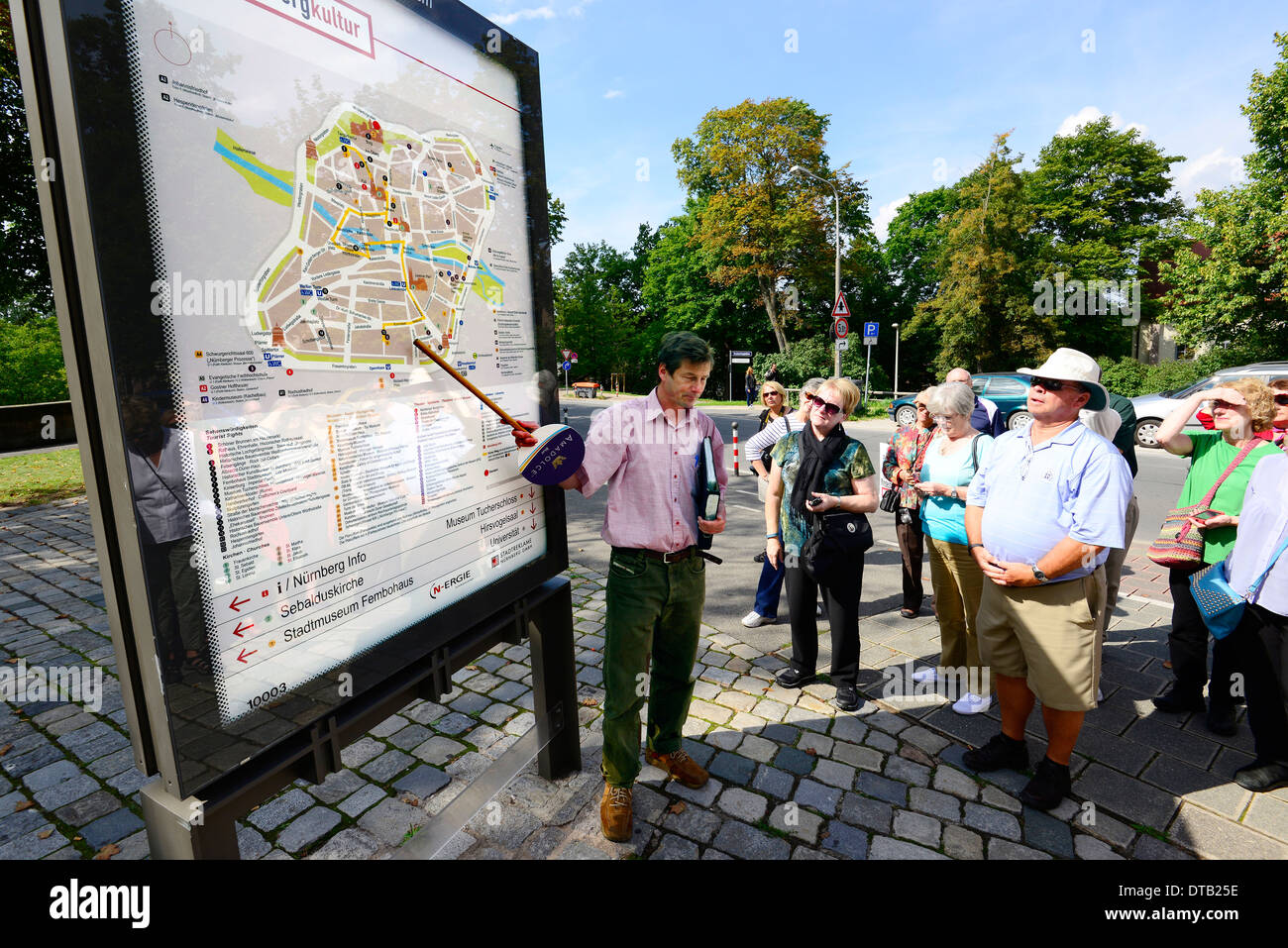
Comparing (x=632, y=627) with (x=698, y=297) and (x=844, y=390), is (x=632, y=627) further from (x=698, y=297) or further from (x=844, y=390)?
(x=698, y=297)

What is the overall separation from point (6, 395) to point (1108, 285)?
48750mm

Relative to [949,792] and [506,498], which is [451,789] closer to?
[506,498]

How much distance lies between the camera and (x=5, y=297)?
11414 mm

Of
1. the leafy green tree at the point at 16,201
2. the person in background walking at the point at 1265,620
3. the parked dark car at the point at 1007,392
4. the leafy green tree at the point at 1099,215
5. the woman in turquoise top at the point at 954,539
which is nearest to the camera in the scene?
the person in background walking at the point at 1265,620

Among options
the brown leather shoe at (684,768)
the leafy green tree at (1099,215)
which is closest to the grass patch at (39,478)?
the brown leather shoe at (684,768)

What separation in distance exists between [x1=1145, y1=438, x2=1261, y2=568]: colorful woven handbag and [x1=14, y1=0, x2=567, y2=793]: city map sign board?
12.6ft

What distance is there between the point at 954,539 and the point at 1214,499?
133 centimetres

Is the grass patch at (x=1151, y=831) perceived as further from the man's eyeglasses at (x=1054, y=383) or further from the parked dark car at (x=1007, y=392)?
the parked dark car at (x=1007, y=392)

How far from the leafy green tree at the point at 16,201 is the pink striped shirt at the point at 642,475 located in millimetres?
9967

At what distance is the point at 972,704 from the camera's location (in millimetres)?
3850

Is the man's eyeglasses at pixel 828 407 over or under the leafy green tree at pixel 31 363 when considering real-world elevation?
under

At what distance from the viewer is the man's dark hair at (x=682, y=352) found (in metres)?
2.80

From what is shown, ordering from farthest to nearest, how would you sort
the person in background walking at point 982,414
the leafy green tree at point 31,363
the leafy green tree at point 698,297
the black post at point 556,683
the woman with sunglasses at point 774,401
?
1. the leafy green tree at point 698,297
2. the leafy green tree at point 31,363
3. the woman with sunglasses at point 774,401
4. the person in background walking at point 982,414
5. the black post at point 556,683

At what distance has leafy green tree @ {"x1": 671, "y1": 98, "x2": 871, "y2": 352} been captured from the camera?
3041 cm
